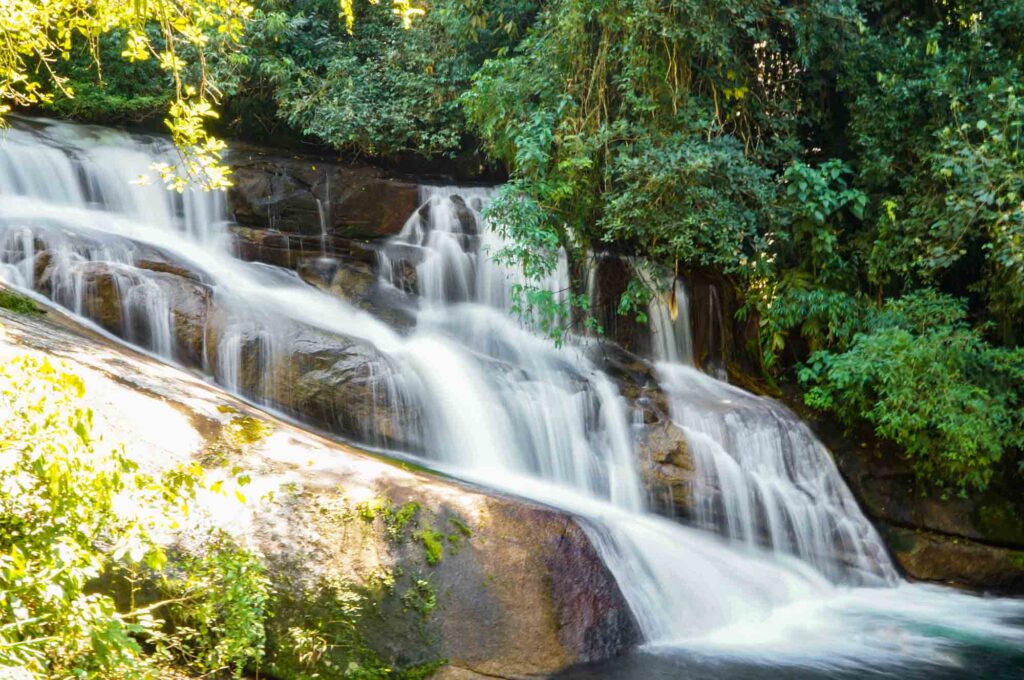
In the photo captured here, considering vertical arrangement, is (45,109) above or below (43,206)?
above

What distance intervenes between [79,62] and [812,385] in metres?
11.3

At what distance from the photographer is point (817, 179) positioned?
9.19 m

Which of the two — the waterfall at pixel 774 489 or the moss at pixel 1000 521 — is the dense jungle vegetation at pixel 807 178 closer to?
the moss at pixel 1000 521

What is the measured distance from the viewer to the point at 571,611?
5566 mm

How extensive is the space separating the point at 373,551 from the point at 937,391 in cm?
580

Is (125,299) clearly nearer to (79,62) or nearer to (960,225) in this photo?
(79,62)

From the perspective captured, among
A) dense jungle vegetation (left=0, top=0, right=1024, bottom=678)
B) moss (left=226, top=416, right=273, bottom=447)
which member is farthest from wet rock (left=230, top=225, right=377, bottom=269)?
moss (left=226, top=416, right=273, bottom=447)

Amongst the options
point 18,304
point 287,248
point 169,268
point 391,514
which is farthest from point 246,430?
point 287,248

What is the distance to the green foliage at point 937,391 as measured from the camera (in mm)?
8086

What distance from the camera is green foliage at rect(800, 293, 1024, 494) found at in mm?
8086

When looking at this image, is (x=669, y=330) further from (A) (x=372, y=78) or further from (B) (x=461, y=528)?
(A) (x=372, y=78)

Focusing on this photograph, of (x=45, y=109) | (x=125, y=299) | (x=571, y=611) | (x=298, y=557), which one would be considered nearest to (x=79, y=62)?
(x=45, y=109)

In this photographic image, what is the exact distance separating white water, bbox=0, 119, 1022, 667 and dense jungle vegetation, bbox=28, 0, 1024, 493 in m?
0.92

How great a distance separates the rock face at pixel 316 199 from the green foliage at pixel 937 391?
6086 mm
